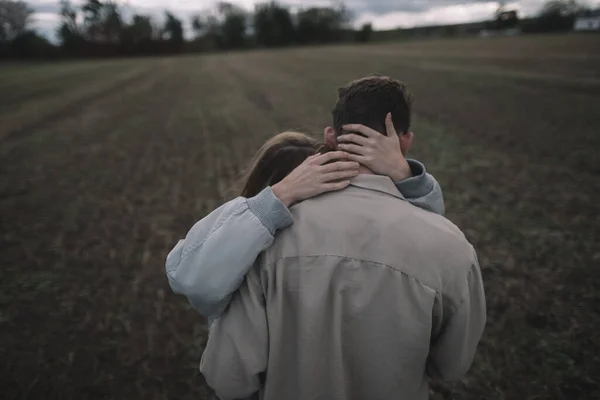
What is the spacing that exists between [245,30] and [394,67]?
69.5 m

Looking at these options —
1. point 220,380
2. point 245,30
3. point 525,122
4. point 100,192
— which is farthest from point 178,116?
point 245,30

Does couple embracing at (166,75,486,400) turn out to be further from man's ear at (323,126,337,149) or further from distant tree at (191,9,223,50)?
distant tree at (191,9,223,50)

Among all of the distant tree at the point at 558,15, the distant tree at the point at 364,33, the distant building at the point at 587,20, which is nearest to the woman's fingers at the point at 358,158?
the distant building at the point at 587,20

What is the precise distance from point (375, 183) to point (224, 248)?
0.49m

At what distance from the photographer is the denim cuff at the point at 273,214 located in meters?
1.24

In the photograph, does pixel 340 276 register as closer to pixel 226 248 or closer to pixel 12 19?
pixel 226 248

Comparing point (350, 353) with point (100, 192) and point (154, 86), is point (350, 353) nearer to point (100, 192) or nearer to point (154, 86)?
point (100, 192)

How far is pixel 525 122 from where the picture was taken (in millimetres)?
10258

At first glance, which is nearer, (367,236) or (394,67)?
(367,236)

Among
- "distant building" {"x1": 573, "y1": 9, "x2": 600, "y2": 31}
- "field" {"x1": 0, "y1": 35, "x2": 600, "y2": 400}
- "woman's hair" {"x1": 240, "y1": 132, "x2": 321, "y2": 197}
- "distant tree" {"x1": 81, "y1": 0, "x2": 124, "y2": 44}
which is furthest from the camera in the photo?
"distant tree" {"x1": 81, "y1": 0, "x2": 124, "y2": 44}

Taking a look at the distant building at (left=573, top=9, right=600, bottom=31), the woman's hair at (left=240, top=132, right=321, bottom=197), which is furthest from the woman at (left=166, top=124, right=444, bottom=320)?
the distant building at (left=573, top=9, right=600, bottom=31)

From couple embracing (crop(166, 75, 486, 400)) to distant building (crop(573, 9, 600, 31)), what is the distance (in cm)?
6376

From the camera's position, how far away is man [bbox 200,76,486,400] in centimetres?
124

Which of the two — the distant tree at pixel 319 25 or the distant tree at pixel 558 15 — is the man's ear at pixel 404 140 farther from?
the distant tree at pixel 319 25
